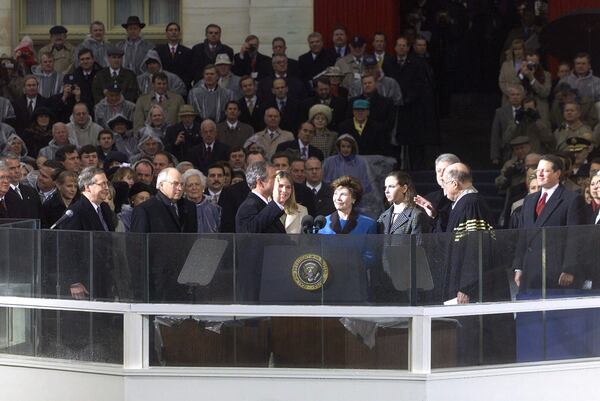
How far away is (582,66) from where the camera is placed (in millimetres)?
20641

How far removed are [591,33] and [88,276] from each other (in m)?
9.95

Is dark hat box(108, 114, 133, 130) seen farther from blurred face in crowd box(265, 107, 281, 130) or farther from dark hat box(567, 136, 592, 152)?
dark hat box(567, 136, 592, 152)

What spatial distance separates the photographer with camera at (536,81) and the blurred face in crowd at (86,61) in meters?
5.44

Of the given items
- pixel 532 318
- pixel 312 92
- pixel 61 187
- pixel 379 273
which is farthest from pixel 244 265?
pixel 312 92

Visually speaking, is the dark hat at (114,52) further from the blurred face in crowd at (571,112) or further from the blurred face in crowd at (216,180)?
the blurred face in crowd at (571,112)

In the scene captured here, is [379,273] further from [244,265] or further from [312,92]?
[312,92]

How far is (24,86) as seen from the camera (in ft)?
70.8

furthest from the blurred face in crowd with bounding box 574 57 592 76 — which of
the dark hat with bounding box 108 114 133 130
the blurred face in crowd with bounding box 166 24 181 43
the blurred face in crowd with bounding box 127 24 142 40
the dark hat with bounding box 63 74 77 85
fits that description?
the dark hat with bounding box 63 74 77 85

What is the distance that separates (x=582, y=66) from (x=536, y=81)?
1.91 ft

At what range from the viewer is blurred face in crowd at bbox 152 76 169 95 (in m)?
20.9

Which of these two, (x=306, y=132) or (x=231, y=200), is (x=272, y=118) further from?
(x=231, y=200)

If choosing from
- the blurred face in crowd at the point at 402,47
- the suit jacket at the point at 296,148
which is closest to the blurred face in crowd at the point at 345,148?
the suit jacket at the point at 296,148

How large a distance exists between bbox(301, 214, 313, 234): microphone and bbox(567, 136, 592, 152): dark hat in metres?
5.91

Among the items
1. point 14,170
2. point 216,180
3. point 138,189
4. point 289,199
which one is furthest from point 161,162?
point 289,199
